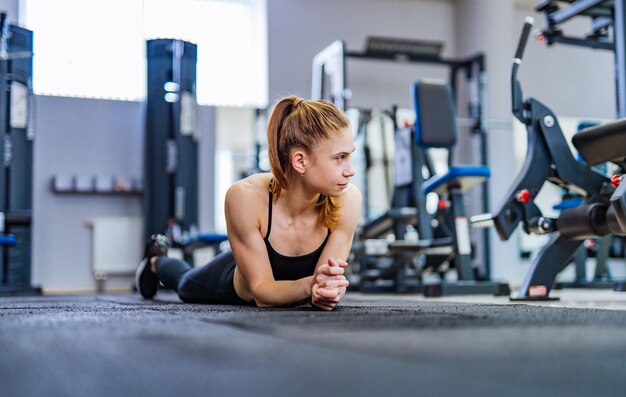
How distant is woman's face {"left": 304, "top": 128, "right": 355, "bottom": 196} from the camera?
5.25 ft

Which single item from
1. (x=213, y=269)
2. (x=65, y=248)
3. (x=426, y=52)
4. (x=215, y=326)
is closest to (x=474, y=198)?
(x=426, y=52)

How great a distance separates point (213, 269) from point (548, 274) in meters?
1.41

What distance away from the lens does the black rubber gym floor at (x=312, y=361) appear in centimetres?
61

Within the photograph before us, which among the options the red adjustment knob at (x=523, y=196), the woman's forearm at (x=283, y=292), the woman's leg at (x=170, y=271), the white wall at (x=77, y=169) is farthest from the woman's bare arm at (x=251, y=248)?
the white wall at (x=77, y=169)

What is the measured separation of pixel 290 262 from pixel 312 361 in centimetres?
110

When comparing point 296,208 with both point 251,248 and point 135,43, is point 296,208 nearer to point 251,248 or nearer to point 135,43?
point 251,248

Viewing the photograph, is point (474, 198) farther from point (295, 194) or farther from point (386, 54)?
point (295, 194)

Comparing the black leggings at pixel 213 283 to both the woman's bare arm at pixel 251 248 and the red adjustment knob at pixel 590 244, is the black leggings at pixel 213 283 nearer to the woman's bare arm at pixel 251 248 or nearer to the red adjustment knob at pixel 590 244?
the woman's bare arm at pixel 251 248

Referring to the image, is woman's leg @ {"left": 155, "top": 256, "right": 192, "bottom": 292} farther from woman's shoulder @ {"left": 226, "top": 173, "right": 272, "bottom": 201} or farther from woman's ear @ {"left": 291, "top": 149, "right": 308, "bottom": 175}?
woman's ear @ {"left": 291, "top": 149, "right": 308, "bottom": 175}

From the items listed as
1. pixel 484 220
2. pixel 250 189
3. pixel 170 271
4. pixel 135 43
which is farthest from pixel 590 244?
pixel 250 189

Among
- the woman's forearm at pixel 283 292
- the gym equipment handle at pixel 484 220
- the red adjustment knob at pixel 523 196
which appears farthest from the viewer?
the gym equipment handle at pixel 484 220

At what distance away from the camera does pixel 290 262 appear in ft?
5.89

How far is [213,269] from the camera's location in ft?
7.07

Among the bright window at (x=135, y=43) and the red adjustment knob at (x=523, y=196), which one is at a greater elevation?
the bright window at (x=135, y=43)
